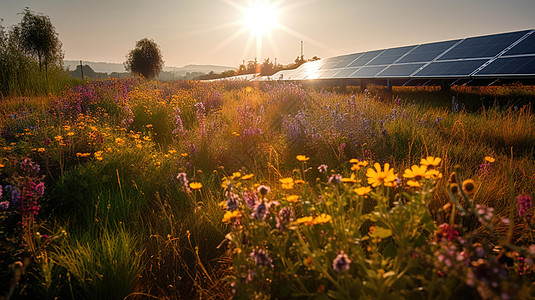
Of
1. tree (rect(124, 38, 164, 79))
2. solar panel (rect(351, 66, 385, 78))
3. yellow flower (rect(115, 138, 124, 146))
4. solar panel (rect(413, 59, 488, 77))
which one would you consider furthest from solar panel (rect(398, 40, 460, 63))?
tree (rect(124, 38, 164, 79))

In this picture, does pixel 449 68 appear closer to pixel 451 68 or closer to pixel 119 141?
pixel 451 68

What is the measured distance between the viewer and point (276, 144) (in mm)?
4176

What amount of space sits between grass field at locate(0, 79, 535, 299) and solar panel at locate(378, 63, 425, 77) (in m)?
5.05

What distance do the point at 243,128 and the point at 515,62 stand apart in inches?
309

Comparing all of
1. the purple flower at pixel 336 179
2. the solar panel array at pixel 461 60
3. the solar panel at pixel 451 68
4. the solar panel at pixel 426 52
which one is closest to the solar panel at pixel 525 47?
the solar panel array at pixel 461 60

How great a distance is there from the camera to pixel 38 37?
18.2m

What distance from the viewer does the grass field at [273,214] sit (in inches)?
47.7

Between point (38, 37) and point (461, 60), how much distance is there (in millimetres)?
24378

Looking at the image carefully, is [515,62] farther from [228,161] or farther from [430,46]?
[228,161]

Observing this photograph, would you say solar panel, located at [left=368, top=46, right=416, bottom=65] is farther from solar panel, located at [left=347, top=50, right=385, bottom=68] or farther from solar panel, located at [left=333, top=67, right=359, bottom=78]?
solar panel, located at [left=333, top=67, right=359, bottom=78]

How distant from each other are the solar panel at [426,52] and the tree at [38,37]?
20866 mm

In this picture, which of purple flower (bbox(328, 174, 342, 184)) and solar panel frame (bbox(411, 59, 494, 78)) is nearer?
purple flower (bbox(328, 174, 342, 184))

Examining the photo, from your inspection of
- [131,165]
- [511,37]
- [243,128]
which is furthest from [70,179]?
[511,37]

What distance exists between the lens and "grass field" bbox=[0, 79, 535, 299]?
1.21 metres
